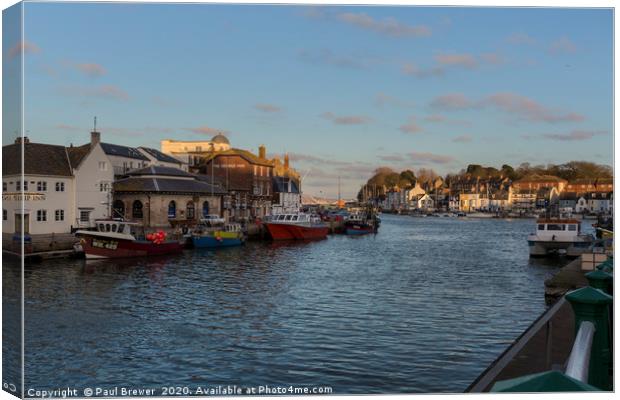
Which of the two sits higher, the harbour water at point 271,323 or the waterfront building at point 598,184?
the waterfront building at point 598,184

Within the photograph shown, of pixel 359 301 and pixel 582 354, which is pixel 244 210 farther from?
pixel 582 354

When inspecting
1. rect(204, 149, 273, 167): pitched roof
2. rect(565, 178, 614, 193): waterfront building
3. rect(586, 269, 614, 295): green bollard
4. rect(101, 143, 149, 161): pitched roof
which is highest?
rect(204, 149, 273, 167): pitched roof

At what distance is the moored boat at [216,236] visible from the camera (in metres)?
47.0

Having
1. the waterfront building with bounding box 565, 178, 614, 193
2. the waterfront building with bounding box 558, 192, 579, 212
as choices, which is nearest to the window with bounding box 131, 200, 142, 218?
the waterfront building with bounding box 558, 192, 579, 212

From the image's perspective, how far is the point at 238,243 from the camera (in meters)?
51.7

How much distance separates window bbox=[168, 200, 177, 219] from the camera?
52188mm

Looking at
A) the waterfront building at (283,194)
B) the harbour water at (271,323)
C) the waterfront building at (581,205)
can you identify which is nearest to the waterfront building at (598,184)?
the harbour water at (271,323)

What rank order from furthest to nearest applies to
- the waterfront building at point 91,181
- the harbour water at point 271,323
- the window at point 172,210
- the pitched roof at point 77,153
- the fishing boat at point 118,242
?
the window at point 172,210 → the fishing boat at point 118,242 → the pitched roof at point 77,153 → the waterfront building at point 91,181 → the harbour water at point 271,323

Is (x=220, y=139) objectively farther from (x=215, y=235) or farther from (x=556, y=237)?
(x=556, y=237)

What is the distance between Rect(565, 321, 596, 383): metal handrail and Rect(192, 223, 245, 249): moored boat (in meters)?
42.0

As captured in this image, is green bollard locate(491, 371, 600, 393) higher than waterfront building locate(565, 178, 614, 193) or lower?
lower

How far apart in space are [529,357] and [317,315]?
10.5m

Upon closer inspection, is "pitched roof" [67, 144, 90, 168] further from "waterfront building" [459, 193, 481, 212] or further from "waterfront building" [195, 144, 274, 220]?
"waterfront building" [459, 193, 481, 212]

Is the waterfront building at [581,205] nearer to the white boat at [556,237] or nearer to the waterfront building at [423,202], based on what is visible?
the white boat at [556,237]
